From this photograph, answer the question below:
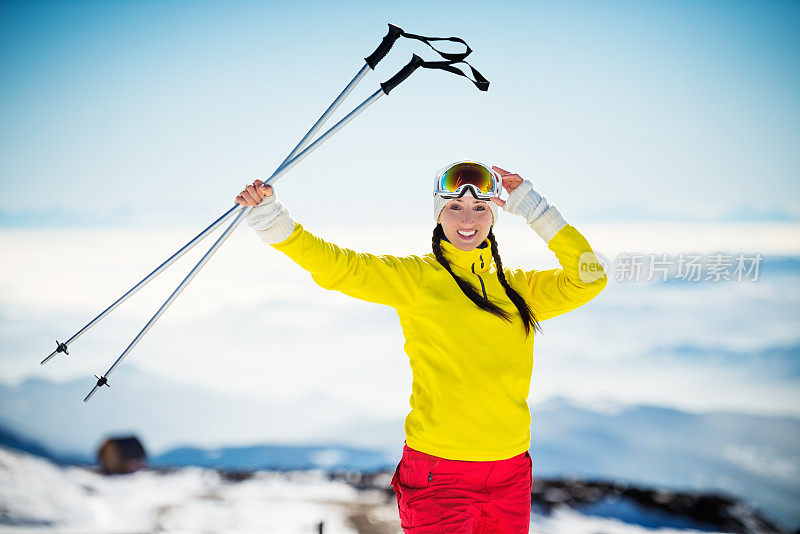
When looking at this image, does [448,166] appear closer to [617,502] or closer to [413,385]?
[413,385]

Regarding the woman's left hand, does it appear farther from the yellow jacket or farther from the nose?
the yellow jacket

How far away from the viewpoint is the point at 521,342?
123 inches

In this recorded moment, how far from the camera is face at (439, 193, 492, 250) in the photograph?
3.22 metres

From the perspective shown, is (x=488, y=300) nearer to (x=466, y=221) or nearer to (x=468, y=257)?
(x=468, y=257)

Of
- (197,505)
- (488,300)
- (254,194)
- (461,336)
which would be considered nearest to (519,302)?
(488,300)

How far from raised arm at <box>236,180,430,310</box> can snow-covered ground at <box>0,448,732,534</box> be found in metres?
4.72

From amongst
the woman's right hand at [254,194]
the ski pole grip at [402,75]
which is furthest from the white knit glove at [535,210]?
the woman's right hand at [254,194]

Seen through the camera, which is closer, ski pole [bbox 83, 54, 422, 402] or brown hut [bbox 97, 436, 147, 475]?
ski pole [bbox 83, 54, 422, 402]

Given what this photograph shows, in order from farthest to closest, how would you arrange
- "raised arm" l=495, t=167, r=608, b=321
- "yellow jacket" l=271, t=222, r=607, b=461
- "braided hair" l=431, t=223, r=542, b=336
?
"raised arm" l=495, t=167, r=608, b=321
"braided hair" l=431, t=223, r=542, b=336
"yellow jacket" l=271, t=222, r=607, b=461

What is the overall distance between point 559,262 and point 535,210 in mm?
283

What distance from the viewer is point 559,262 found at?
127 inches

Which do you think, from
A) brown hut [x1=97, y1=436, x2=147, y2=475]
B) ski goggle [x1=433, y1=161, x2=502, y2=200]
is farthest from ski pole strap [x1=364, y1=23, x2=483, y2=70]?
brown hut [x1=97, y1=436, x2=147, y2=475]

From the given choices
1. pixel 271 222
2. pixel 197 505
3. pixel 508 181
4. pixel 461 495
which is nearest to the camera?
pixel 271 222

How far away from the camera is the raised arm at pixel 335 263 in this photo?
279 centimetres
